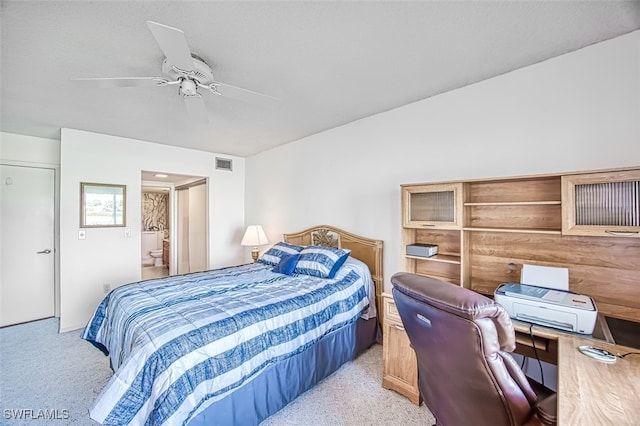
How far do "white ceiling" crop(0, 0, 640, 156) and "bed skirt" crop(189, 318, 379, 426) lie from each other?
2.16 m

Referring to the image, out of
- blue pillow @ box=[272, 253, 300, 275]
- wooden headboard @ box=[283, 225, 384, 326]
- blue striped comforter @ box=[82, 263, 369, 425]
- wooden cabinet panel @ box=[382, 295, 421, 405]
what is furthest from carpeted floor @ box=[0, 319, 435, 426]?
blue pillow @ box=[272, 253, 300, 275]

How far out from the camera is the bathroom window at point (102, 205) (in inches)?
140

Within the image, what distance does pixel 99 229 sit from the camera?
3.68 meters

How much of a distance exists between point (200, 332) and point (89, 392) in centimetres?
151

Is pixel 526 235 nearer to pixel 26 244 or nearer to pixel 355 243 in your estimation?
pixel 355 243

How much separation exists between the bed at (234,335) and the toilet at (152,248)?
18.0 ft

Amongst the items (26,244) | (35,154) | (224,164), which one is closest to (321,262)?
(224,164)

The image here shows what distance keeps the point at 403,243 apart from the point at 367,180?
0.93 meters

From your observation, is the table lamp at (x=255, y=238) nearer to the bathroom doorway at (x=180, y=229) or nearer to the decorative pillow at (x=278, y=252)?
the decorative pillow at (x=278, y=252)

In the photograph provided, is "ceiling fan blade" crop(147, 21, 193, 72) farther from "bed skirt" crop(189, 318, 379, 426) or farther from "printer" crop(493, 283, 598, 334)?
"printer" crop(493, 283, 598, 334)

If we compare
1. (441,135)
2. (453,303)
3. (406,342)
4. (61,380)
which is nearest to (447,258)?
(406,342)

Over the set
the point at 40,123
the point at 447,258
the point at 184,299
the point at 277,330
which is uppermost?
the point at 40,123

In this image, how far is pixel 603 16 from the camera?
158 centimetres

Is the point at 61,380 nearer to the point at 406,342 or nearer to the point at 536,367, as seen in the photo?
the point at 406,342
